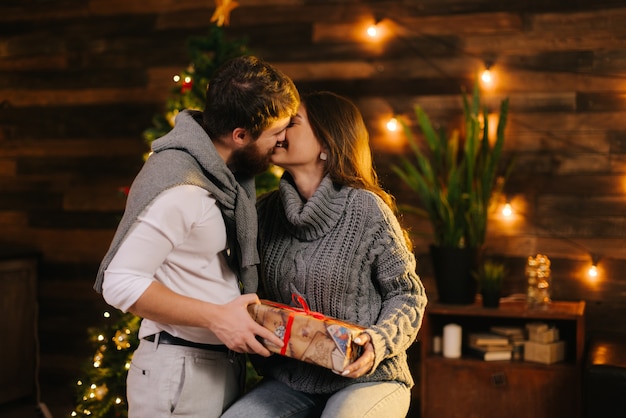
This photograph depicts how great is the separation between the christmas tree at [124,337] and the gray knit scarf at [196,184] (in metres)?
1.28

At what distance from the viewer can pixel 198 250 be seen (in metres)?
1.89

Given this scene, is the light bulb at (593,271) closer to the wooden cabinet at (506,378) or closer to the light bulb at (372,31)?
the wooden cabinet at (506,378)

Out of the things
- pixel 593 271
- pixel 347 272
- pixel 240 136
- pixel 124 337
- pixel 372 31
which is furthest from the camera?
pixel 372 31

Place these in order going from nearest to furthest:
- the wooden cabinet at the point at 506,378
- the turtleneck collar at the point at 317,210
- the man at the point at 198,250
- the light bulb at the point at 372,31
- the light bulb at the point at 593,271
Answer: the man at the point at 198,250 → the turtleneck collar at the point at 317,210 → the wooden cabinet at the point at 506,378 → the light bulb at the point at 593,271 → the light bulb at the point at 372,31

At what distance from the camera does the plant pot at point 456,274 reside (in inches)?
135

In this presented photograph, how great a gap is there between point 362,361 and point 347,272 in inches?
11.8

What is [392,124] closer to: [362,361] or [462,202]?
[462,202]

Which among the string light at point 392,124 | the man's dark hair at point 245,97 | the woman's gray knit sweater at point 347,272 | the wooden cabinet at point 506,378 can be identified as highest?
the string light at point 392,124

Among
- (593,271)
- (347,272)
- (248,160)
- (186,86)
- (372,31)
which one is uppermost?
(372,31)

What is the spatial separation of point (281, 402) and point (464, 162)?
1.84m

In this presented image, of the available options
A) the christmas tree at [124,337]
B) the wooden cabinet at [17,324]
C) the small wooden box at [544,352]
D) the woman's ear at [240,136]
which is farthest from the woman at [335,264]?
the wooden cabinet at [17,324]

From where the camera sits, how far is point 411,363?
3895mm

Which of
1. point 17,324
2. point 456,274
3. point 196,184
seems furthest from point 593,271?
point 17,324

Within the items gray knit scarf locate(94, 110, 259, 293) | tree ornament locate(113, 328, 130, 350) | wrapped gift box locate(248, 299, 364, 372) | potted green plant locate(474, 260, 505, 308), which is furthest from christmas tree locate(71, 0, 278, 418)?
wrapped gift box locate(248, 299, 364, 372)
